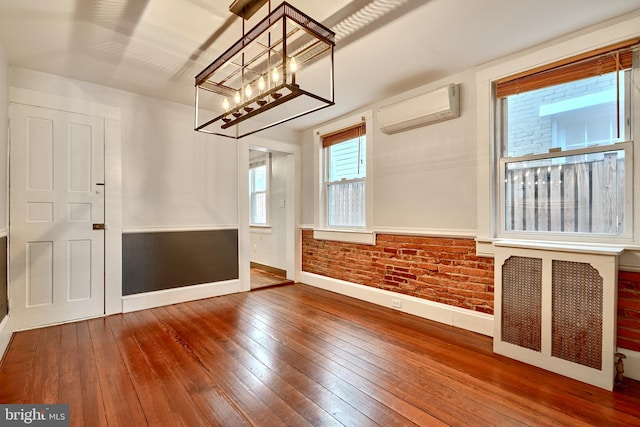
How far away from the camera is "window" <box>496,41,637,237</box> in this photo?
219cm

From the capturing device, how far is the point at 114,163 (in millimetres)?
3371

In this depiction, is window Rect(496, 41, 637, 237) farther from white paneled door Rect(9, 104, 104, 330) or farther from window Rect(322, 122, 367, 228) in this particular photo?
white paneled door Rect(9, 104, 104, 330)

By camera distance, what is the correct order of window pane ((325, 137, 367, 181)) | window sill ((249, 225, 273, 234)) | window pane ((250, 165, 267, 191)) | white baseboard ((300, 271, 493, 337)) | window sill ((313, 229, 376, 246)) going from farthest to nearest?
window pane ((250, 165, 267, 191)), window sill ((249, 225, 273, 234)), window pane ((325, 137, 367, 181)), window sill ((313, 229, 376, 246)), white baseboard ((300, 271, 493, 337))

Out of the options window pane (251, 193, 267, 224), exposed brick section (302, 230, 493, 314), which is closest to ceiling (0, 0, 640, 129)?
exposed brick section (302, 230, 493, 314)

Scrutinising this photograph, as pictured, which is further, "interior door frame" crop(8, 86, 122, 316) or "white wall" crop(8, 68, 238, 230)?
"white wall" crop(8, 68, 238, 230)

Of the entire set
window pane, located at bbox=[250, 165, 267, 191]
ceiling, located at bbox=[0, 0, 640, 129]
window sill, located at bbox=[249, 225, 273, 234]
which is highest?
ceiling, located at bbox=[0, 0, 640, 129]

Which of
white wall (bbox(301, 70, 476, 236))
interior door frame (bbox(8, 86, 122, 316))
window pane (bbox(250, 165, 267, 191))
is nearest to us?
white wall (bbox(301, 70, 476, 236))

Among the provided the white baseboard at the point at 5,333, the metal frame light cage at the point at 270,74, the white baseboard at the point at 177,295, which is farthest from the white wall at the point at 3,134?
the metal frame light cage at the point at 270,74

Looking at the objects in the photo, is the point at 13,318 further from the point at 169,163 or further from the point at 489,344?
the point at 489,344

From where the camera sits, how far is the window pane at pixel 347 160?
408cm

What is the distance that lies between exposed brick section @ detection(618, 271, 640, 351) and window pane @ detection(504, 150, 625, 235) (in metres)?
0.34

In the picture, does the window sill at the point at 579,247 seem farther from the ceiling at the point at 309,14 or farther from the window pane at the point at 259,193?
the window pane at the point at 259,193

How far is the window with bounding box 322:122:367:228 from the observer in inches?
161

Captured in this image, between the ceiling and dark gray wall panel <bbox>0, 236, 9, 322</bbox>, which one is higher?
the ceiling
